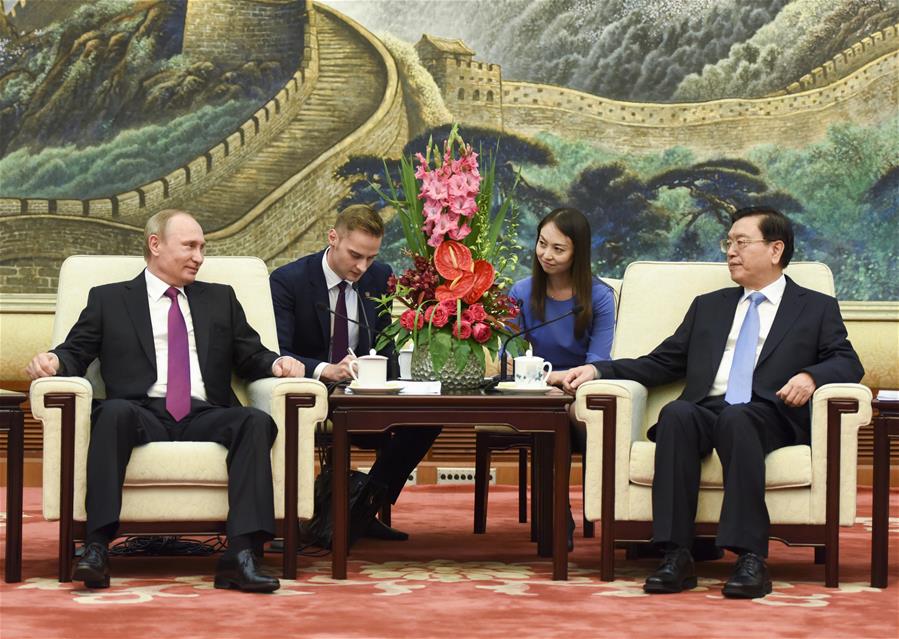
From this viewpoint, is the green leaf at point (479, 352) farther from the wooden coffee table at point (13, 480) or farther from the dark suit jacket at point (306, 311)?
the wooden coffee table at point (13, 480)

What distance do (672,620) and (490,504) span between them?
269 cm

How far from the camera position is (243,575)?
368cm

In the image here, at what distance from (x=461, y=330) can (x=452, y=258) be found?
0.74ft

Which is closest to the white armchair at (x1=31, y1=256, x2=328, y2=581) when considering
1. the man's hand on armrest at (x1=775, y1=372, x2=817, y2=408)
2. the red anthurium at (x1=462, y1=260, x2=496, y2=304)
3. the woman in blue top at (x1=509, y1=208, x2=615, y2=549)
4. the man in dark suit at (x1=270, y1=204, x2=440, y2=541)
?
the red anthurium at (x1=462, y1=260, x2=496, y2=304)

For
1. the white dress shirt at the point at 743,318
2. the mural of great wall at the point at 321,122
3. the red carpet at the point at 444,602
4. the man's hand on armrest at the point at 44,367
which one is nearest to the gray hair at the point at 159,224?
the man's hand on armrest at the point at 44,367

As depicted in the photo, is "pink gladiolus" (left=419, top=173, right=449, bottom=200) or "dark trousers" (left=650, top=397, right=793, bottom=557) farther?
"pink gladiolus" (left=419, top=173, right=449, bottom=200)

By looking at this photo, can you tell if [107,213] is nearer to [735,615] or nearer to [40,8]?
[40,8]

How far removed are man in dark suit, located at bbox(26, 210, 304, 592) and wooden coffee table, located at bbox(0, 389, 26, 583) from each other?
12cm

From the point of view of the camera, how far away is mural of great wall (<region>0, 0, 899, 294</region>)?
6.91 meters

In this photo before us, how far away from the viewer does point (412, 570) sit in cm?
405

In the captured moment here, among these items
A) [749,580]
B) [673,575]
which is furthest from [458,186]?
[749,580]

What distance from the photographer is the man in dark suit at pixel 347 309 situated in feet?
15.5

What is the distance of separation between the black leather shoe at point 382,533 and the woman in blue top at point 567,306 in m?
0.82

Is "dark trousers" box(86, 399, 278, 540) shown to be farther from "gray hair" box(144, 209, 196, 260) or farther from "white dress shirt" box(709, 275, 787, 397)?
"white dress shirt" box(709, 275, 787, 397)
